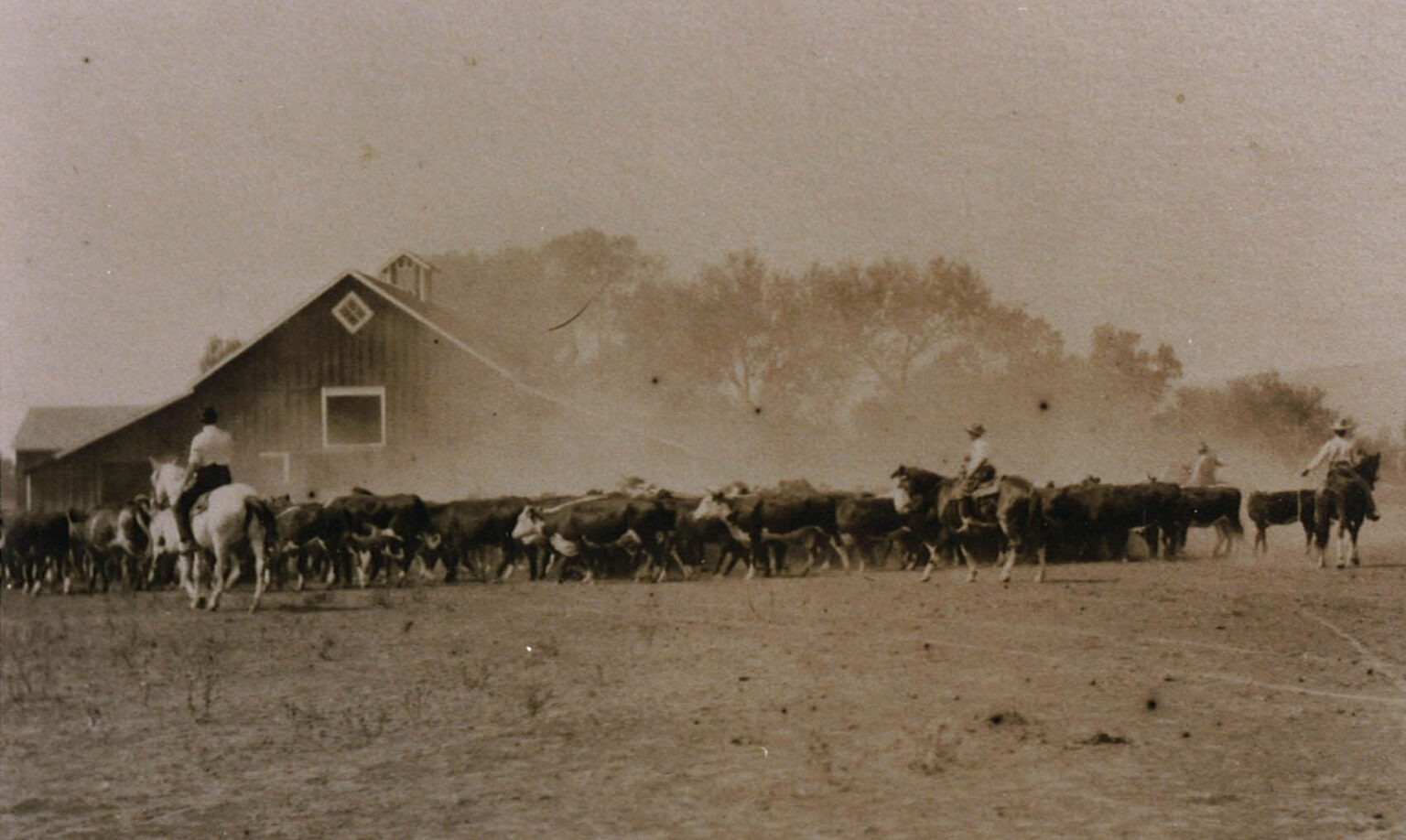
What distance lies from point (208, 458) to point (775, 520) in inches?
152

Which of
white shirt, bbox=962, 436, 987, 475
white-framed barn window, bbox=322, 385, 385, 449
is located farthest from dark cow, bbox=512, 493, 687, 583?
white shirt, bbox=962, 436, 987, 475

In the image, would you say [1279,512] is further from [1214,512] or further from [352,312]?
[352,312]

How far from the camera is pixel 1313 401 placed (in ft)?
21.2

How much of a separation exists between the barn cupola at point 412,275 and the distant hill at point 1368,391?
5.05m

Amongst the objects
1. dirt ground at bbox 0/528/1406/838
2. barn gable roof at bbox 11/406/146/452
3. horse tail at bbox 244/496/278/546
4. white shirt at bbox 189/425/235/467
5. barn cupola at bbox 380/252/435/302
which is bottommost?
dirt ground at bbox 0/528/1406/838

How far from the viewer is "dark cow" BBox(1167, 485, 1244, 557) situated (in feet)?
21.9

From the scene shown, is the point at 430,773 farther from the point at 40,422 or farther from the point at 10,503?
the point at 10,503

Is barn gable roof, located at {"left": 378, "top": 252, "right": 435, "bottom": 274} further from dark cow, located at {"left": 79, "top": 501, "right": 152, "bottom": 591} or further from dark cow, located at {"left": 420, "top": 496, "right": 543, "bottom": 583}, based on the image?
dark cow, located at {"left": 79, "top": 501, "right": 152, "bottom": 591}

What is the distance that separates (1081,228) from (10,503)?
7907mm

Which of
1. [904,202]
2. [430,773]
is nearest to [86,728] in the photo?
[430,773]

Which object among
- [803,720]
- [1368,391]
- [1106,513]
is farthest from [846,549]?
[1368,391]

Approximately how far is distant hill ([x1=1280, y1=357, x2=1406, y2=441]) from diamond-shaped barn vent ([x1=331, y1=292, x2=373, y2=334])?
549cm

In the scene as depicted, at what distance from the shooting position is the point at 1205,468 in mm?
6738

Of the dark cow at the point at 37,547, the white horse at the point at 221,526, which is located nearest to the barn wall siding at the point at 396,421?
the white horse at the point at 221,526
